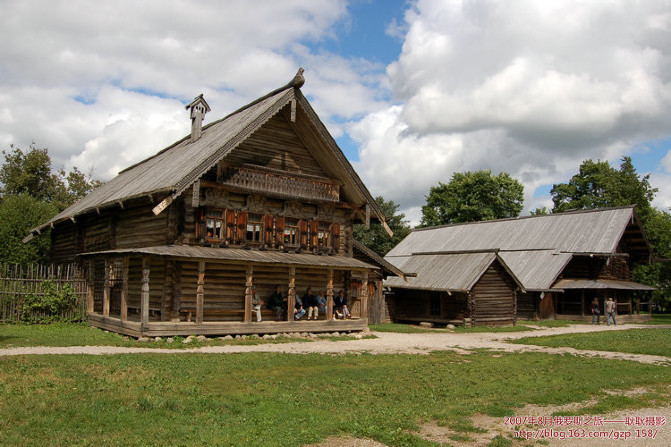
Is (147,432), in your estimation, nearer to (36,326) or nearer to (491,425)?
(491,425)

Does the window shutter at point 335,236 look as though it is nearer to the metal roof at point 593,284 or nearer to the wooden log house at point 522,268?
the wooden log house at point 522,268

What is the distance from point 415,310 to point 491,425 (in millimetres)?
28500

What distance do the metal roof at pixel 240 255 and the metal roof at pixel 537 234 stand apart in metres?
20.2

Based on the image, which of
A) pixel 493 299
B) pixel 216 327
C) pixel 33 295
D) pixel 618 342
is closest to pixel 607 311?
pixel 493 299

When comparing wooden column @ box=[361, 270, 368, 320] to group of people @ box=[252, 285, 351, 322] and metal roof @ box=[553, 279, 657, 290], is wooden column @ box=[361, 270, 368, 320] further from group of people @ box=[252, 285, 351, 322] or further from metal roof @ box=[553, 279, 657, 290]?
metal roof @ box=[553, 279, 657, 290]

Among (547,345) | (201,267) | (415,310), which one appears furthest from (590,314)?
(201,267)

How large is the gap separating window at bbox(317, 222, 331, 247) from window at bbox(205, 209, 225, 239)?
557cm

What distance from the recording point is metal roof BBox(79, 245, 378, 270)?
2147 cm

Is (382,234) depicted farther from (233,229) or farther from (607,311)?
(233,229)

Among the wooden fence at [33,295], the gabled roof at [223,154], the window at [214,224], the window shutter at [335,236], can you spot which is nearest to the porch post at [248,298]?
the window at [214,224]

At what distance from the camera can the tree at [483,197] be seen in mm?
73062

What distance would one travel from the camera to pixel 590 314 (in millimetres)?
43719

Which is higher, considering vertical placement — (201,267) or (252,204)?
(252,204)

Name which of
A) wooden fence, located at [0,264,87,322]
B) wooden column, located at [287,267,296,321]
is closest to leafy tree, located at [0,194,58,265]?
wooden fence, located at [0,264,87,322]
